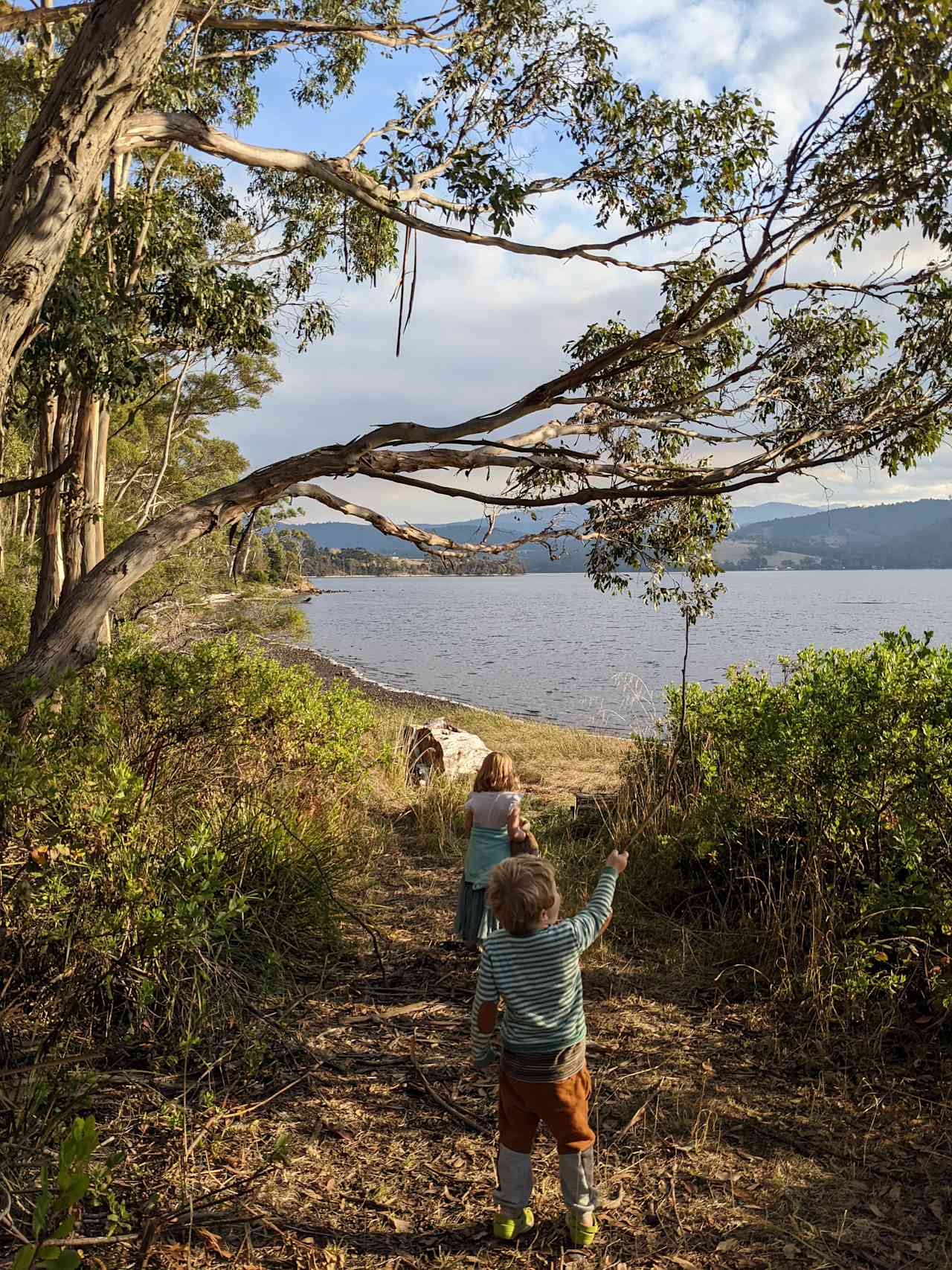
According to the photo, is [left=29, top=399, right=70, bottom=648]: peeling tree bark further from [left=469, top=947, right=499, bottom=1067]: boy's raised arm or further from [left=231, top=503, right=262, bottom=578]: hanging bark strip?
[left=469, top=947, right=499, bottom=1067]: boy's raised arm

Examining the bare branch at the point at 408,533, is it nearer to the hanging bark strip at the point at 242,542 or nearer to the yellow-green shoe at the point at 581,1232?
the hanging bark strip at the point at 242,542

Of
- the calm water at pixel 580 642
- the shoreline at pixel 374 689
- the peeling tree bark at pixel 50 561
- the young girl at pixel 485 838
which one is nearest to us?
the young girl at pixel 485 838

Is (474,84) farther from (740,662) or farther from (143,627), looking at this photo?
(740,662)

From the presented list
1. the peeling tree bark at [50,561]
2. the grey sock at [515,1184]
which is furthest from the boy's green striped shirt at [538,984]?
the peeling tree bark at [50,561]

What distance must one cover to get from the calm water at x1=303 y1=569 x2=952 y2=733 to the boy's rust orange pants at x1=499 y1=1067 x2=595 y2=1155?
246 inches

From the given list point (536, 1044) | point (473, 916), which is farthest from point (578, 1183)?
point (473, 916)

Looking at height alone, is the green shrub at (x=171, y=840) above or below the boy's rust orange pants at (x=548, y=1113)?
above

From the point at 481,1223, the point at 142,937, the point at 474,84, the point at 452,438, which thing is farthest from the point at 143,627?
the point at 481,1223

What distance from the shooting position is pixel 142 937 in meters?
3.37

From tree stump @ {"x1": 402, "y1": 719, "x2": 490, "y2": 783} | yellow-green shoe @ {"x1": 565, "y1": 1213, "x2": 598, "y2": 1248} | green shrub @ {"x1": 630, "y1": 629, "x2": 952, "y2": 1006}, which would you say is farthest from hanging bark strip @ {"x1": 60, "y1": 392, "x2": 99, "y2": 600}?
yellow-green shoe @ {"x1": 565, "y1": 1213, "x2": 598, "y2": 1248}

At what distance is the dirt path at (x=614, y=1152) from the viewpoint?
8.72ft

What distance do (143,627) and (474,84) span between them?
10.3m

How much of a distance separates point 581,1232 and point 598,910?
96 cm

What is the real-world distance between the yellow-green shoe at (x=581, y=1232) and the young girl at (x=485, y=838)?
1.94 m
